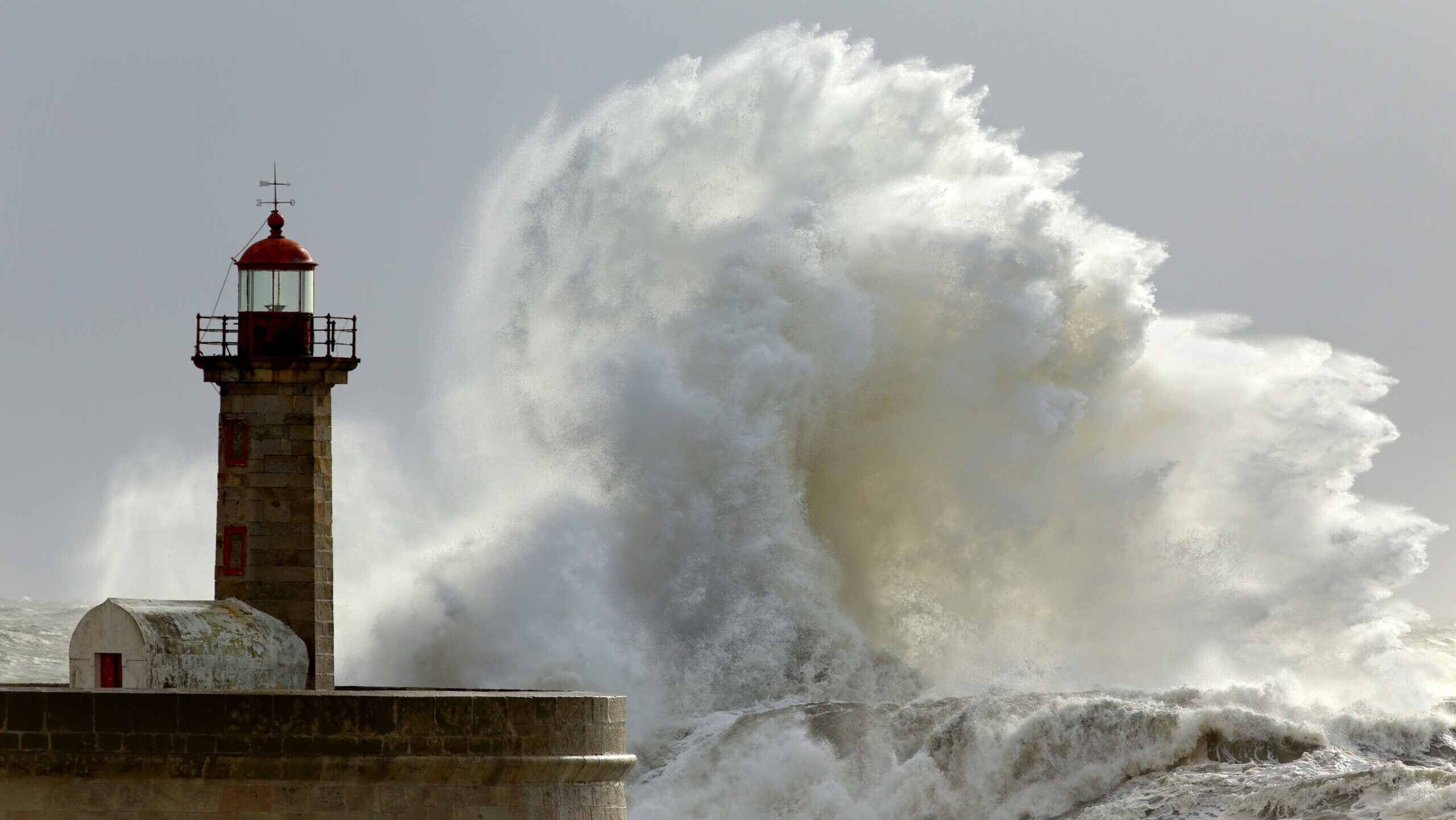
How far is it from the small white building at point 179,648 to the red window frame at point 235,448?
2.55 feet

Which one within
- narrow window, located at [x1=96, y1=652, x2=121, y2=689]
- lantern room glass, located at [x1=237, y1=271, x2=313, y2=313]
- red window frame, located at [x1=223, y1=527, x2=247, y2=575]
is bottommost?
narrow window, located at [x1=96, y1=652, x2=121, y2=689]

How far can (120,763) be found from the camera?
1032 cm

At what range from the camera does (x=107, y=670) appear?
38.6 ft

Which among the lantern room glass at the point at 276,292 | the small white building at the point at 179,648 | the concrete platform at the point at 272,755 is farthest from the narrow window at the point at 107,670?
the lantern room glass at the point at 276,292

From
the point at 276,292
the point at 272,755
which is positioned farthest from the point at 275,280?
the point at 272,755

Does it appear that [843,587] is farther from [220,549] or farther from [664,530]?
[220,549]

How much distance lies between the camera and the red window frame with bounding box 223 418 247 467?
12.7 m

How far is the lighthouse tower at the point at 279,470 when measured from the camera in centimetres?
1264

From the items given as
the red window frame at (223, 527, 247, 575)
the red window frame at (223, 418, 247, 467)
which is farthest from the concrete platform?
the red window frame at (223, 418, 247, 467)

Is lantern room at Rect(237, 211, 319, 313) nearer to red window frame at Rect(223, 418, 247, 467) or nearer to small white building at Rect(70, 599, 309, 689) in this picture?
red window frame at Rect(223, 418, 247, 467)

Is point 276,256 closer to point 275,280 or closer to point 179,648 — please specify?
point 275,280

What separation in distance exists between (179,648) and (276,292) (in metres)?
2.25

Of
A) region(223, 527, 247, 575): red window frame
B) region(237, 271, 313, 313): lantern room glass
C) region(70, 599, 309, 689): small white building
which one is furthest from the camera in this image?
region(237, 271, 313, 313): lantern room glass

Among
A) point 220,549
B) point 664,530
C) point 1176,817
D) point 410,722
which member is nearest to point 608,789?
point 410,722
